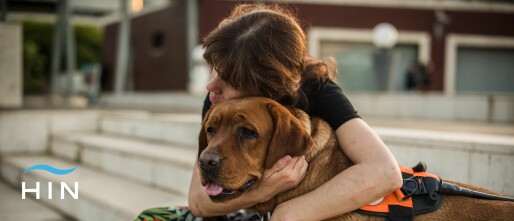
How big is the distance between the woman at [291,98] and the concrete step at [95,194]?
177 cm

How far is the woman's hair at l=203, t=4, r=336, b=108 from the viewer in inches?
97.7

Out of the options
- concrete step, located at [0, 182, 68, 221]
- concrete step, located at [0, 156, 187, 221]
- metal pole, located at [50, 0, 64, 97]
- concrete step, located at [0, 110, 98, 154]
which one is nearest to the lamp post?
metal pole, located at [50, 0, 64, 97]

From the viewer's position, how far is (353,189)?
7.62 ft

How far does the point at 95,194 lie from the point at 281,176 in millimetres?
3005

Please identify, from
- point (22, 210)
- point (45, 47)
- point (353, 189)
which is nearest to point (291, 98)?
point (353, 189)

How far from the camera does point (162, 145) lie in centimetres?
640

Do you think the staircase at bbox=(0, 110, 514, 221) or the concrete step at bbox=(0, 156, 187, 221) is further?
the concrete step at bbox=(0, 156, 187, 221)

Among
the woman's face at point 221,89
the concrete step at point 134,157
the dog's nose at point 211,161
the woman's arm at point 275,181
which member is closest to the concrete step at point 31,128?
the concrete step at point 134,157

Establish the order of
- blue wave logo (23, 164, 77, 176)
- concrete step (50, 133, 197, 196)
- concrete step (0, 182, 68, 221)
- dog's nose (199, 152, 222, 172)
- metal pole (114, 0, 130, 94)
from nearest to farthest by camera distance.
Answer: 1. dog's nose (199, 152, 222, 172)
2. concrete step (50, 133, 197, 196)
3. concrete step (0, 182, 68, 221)
4. blue wave logo (23, 164, 77, 176)
5. metal pole (114, 0, 130, 94)

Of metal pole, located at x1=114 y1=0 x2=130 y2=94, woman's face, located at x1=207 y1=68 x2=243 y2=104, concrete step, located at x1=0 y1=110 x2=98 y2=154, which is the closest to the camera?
woman's face, located at x1=207 y1=68 x2=243 y2=104

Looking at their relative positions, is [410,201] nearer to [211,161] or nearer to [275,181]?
[275,181]

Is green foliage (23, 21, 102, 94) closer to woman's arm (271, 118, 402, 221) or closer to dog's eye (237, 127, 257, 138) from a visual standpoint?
dog's eye (237, 127, 257, 138)

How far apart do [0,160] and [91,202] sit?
3530 mm

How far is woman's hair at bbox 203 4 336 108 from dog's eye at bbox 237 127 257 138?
0.27 m
